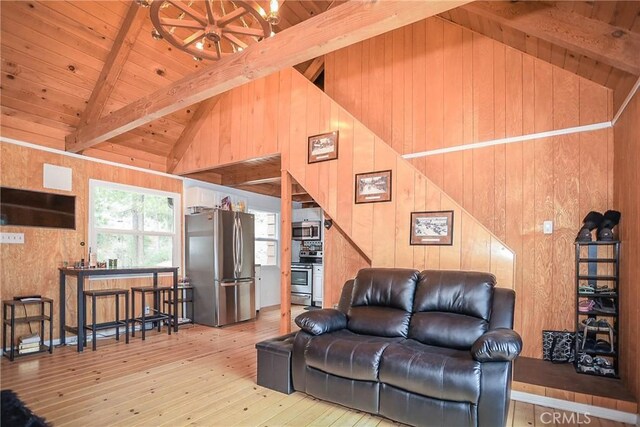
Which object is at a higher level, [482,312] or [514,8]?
[514,8]

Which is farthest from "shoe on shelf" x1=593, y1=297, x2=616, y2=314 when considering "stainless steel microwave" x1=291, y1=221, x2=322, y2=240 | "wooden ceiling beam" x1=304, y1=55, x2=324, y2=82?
"stainless steel microwave" x1=291, y1=221, x2=322, y2=240

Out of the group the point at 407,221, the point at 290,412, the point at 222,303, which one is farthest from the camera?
the point at 222,303

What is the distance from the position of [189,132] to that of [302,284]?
3.76 metres

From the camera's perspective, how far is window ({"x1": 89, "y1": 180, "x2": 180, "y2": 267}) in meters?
4.99

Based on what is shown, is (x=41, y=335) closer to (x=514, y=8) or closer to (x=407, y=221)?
(x=407, y=221)

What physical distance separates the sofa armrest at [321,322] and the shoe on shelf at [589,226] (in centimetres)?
220

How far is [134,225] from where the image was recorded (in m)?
5.39

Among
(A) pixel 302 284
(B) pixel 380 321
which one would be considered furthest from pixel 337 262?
(A) pixel 302 284

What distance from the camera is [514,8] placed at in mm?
3006

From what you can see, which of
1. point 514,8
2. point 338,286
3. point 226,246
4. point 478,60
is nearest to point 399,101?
point 478,60

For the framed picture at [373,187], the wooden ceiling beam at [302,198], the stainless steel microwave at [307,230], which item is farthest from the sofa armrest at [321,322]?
the stainless steel microwave at [307,230]

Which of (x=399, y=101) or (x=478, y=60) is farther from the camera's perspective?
(x=399, y=101)

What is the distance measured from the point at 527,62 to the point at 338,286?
3.42 metres

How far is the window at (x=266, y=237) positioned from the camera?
7395 mm
